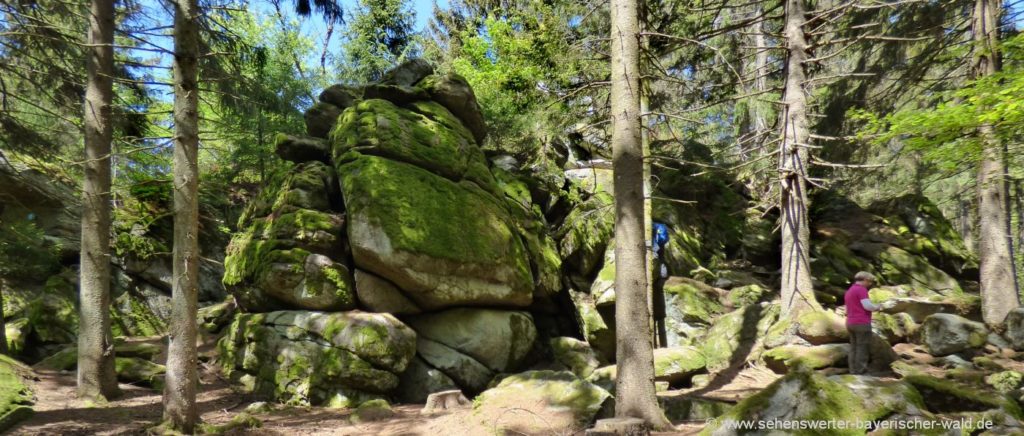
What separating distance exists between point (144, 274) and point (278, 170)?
569 cm

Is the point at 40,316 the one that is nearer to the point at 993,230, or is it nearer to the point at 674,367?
the point at 674,367

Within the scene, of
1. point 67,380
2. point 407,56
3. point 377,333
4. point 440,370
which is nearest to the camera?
point 67,380

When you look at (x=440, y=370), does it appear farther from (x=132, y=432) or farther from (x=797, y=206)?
(x=797, y=206)

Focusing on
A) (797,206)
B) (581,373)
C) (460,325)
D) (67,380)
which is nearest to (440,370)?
(460,325)

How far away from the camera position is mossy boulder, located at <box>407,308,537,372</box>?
34.8 ft

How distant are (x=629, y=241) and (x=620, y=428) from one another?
7.02ft

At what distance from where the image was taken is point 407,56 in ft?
81.7

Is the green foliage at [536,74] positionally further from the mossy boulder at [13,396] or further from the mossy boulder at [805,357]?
the mossy boulder at [13,396]

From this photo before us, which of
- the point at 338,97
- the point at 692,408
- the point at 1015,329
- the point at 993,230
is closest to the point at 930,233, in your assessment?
the point at 993,230

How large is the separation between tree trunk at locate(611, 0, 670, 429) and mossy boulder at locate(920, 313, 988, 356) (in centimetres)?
683

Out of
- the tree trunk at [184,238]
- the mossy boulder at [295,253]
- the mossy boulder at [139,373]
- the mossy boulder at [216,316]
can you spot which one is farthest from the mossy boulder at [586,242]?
the mossy boulder at [139,373]

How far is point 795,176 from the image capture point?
10430 millimetres

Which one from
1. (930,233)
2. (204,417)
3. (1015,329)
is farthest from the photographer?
(930,233)

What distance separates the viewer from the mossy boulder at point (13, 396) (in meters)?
6.04
